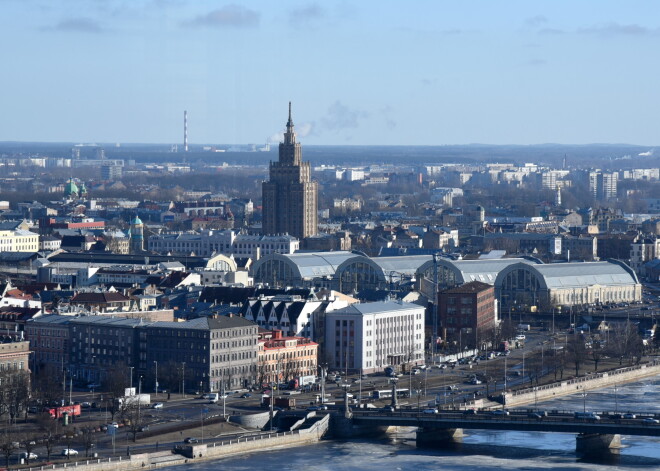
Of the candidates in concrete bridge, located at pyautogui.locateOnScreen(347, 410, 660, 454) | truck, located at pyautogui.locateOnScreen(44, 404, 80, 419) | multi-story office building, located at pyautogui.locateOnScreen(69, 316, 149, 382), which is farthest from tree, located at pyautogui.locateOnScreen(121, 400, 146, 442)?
multi-story office building, located at pyautogui.locateOnScreen(69, 316, 149, 382)

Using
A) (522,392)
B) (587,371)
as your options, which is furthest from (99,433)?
(587,371)

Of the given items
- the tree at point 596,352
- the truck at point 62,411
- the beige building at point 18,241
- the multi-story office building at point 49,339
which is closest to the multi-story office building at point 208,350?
the multi-story office building at point 49,339

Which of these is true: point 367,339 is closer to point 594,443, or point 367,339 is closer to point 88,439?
point 594,443

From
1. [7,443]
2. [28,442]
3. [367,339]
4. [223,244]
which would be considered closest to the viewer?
[7,443]

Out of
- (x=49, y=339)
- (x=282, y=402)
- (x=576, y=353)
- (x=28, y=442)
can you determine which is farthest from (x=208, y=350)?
(x=576, y=353)

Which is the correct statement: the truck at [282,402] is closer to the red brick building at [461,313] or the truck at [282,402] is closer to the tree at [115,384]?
the tree at [115,384]

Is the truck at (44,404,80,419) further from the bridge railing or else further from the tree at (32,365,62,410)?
the bridge railing
